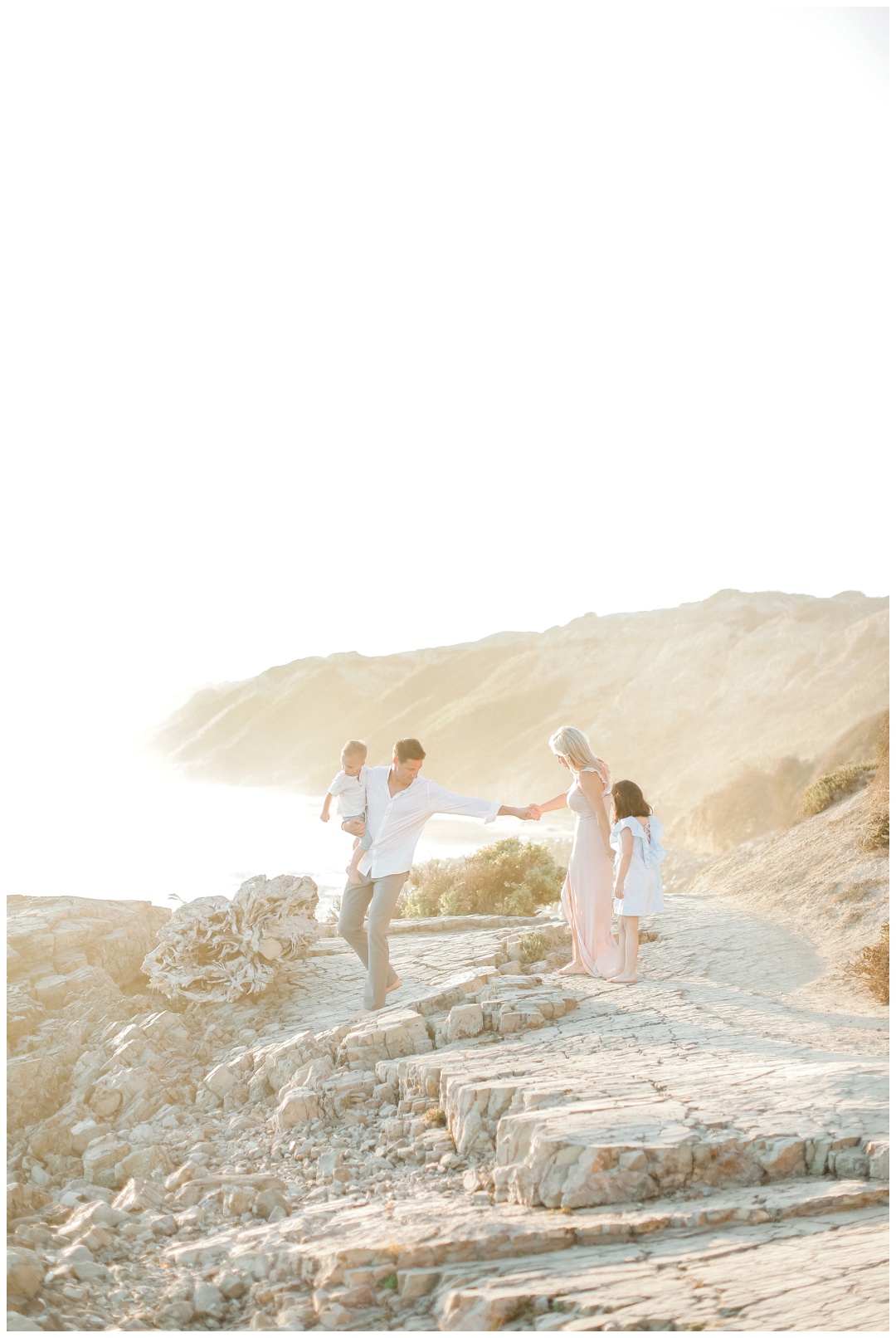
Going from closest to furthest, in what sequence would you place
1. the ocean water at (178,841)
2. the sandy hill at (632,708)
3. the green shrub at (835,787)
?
1. the green shrub at (835,787)
2. the ocean water at (178,841)
3. the sandy hill at (632,708)

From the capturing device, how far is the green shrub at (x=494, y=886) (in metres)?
12.6

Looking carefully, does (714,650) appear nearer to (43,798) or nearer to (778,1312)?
(43,798)

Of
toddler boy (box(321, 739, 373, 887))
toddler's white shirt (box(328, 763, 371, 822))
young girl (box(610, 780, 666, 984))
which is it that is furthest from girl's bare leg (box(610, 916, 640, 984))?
toddler's white shirt (box(328, 763, 371, 822))

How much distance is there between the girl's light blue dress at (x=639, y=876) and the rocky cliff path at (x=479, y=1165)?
67cm

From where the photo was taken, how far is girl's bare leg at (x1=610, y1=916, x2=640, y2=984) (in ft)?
27.0

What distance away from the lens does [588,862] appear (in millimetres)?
8289

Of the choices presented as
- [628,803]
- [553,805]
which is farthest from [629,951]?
[553,805]

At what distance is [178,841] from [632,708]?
2844cm

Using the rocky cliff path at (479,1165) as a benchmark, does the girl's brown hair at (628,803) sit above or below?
above

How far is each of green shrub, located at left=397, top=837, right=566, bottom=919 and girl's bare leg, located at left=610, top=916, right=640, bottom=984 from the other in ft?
13.2

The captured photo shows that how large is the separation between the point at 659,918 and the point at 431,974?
3137mm

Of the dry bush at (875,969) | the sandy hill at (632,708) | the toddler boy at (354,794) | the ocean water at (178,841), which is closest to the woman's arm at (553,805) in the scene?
the toddler boy at (354,794)

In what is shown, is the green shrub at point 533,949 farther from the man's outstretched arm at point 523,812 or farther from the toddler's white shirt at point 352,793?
the toddler's white shirt at point 352,793

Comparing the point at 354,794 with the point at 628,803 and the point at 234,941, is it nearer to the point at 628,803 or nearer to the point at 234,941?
the point at 628,803
